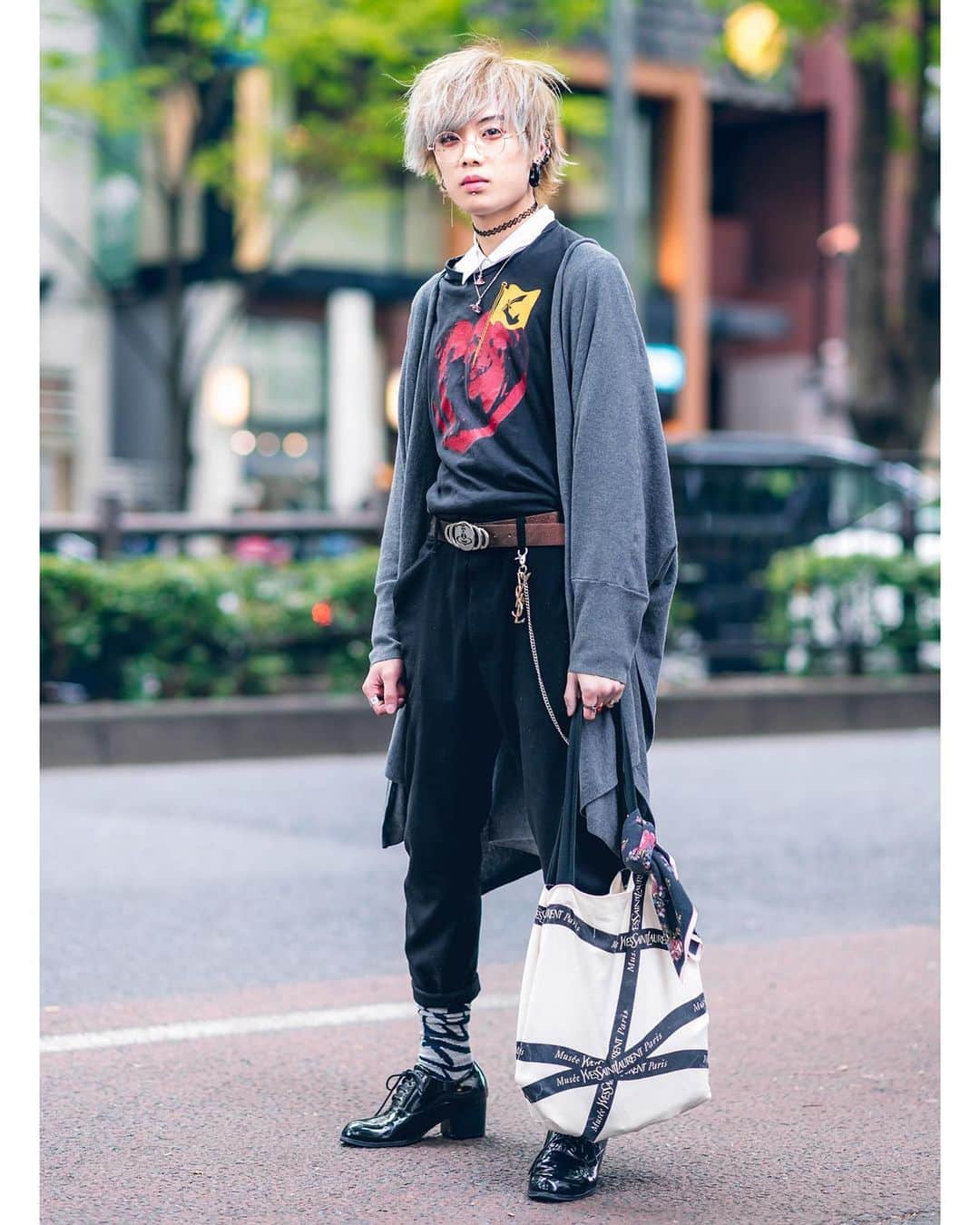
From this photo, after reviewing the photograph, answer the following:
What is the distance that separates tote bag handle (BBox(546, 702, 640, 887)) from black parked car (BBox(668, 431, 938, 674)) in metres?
8.56

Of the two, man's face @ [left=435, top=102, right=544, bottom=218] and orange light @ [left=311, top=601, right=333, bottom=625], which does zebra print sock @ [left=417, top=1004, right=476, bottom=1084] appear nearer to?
man's face @ [left=435, top=102, right=544, bottom=218]

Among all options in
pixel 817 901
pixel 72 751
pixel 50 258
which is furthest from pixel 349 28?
pixel 817 901

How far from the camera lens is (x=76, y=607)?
9.98m

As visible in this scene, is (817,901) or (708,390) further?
(708,390)

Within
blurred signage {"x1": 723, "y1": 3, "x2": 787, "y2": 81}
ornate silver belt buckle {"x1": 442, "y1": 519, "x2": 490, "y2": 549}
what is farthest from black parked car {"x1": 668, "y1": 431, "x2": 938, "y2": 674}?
ornate silver belt buckle {"x1": 442, "y1": 519, "x2": 490, "y2": 549}

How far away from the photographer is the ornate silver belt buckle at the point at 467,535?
130 inches

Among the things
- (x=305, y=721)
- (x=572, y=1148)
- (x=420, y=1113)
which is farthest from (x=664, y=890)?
(x=305, y=721)

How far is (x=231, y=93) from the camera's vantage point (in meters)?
22.8

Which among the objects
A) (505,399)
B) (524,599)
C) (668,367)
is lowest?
(524,599)

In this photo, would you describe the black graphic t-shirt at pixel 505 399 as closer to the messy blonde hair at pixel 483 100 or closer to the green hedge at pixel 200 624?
the messy blonde hair at pixel 483 100

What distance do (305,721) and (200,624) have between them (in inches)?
33.1

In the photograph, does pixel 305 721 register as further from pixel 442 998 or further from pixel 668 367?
pixel 668 367
